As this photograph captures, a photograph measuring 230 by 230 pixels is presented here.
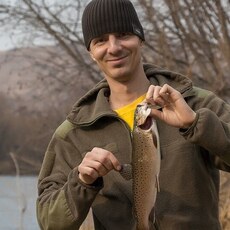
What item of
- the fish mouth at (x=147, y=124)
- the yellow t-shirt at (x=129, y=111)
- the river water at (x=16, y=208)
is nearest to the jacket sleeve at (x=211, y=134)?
the fish mouth at (x=147, y=124)

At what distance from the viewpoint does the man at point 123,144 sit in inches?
124

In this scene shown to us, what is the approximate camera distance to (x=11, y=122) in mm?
28781

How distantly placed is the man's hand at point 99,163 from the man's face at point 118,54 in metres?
0.60

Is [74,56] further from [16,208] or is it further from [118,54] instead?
[118,54]

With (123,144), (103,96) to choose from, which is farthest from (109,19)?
(123,144)

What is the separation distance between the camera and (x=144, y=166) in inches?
124

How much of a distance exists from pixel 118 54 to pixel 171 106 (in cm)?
51

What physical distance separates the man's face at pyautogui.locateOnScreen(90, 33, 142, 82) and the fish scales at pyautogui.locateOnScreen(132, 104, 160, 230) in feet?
1.47

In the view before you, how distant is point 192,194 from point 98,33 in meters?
1.00

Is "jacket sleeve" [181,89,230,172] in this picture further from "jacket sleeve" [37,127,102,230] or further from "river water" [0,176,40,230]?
"river water" [0,176,40,230]

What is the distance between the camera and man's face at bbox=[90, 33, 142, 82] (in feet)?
11.5

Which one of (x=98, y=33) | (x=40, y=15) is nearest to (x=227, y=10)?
(x=40, y=15)

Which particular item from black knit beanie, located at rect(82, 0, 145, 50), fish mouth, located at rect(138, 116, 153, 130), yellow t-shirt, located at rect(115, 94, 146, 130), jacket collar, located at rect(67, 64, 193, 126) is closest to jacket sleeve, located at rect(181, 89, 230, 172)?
fish mouth, located at rect(138, 116, 153, 130)

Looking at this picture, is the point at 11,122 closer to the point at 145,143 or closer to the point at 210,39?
the point at 210,39
